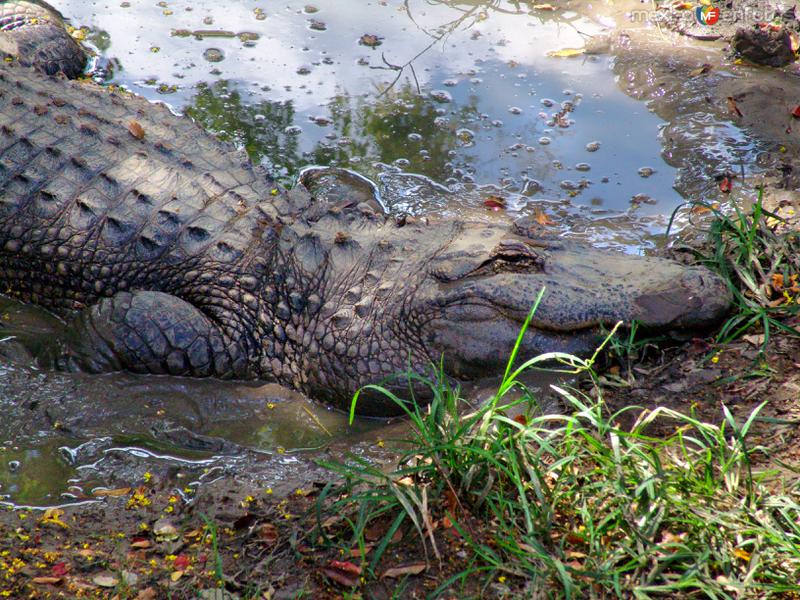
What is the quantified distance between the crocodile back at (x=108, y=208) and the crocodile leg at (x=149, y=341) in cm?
24

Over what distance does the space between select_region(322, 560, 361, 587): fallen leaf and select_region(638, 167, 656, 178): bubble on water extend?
4.41 m

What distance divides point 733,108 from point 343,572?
5.46 metres

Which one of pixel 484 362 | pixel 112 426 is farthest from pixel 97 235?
pixel 484 362

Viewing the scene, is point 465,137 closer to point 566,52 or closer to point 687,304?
point 566,52

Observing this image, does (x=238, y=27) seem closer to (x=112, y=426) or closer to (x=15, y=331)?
(x=15, y=331)

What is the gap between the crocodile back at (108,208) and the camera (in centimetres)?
442

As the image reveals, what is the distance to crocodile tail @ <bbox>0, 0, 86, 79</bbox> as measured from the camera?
22.3ft

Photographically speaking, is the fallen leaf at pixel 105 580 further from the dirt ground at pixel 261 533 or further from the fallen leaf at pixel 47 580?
the fallen leaf at pixel 47 580

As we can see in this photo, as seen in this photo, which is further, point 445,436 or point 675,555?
point 445,436

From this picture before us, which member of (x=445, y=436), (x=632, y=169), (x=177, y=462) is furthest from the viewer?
(x=632, y=169)

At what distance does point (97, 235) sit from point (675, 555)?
11.7ft

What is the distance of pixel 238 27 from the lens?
7902mm

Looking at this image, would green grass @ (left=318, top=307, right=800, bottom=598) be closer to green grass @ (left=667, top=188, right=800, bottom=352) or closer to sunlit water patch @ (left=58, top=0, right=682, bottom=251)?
green grass @ (left=667, top=188, right=800, bottom=352)

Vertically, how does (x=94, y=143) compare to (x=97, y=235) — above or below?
above
